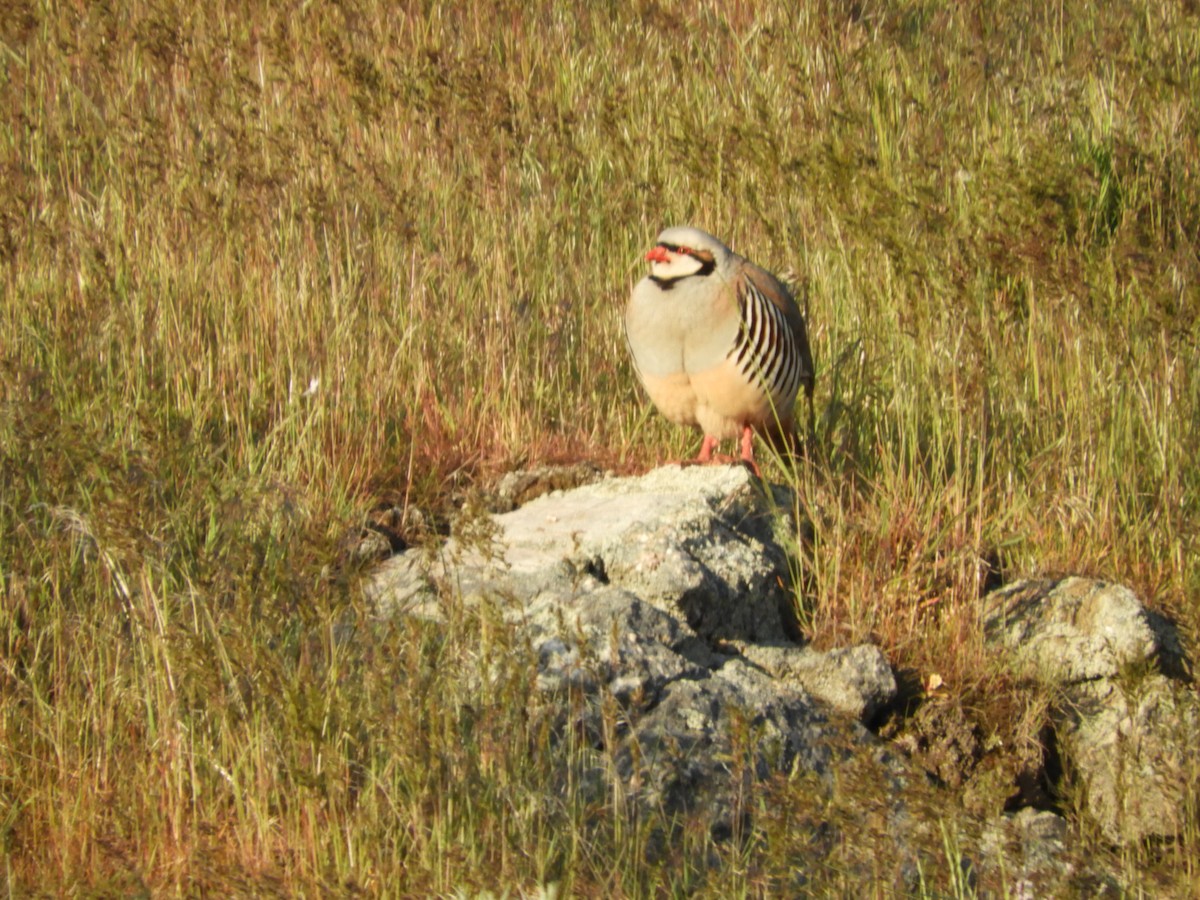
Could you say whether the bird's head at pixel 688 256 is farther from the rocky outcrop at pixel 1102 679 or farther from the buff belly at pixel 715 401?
the rocky outcrop at pixel 1102 679

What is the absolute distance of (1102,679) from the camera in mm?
4203

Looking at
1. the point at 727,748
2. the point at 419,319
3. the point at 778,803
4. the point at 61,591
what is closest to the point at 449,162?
the point at 419,319

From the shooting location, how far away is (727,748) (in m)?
3.38

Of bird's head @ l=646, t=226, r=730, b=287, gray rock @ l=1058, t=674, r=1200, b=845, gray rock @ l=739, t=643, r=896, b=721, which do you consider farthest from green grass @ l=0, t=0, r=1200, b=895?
bird's head @ l=646, t=226, r=730, b=287

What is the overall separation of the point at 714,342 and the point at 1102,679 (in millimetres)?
1453

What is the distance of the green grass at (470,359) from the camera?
2955 millimetres

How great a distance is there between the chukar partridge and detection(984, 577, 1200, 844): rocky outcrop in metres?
0.89

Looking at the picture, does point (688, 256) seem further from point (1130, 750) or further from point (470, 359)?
point (1130, 750)

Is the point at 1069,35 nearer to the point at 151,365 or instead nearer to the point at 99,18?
the point at 99,18

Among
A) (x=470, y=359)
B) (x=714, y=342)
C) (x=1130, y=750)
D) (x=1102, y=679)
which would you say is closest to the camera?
(x=1130, y=750)

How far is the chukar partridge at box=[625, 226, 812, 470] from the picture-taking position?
14.9 ft

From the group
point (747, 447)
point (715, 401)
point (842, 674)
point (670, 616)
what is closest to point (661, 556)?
point (670, 616)

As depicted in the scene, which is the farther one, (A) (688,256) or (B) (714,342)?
(A) (688,256)

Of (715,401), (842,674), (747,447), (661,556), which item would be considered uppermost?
(715,401)
